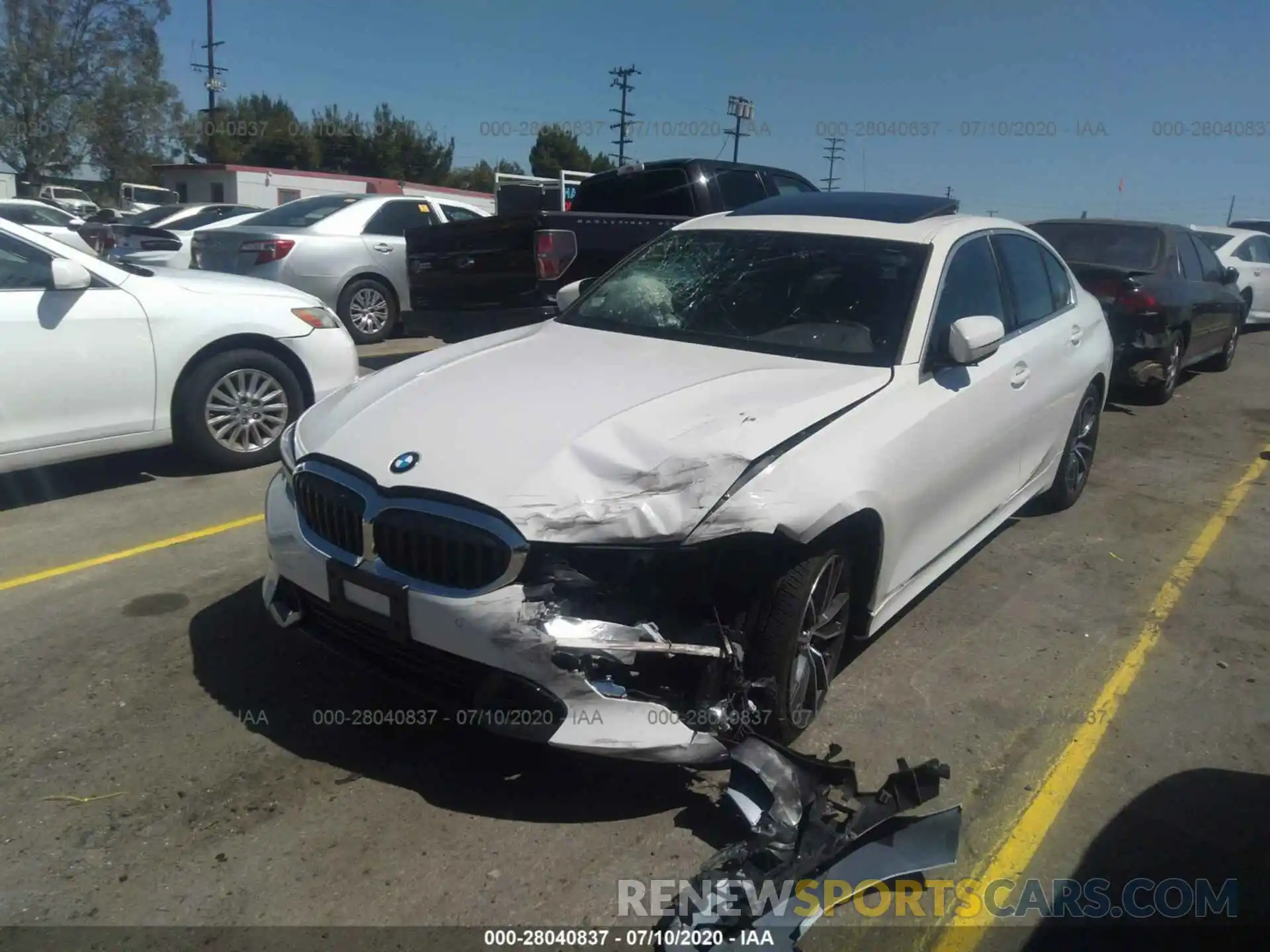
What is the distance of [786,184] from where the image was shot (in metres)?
9.20

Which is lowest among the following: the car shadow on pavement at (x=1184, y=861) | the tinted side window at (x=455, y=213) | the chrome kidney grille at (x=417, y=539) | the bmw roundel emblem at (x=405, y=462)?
the car shadow on pavement at (x=1184, y=861)

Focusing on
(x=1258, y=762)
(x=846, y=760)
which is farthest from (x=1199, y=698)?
(x=846, y=760)

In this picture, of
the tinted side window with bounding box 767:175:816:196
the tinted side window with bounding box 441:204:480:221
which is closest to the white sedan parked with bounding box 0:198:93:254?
the tinted side window with bounding box 441:204:480:221

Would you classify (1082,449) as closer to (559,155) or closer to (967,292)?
(967,292)

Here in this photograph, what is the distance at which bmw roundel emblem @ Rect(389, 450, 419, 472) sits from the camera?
289cm

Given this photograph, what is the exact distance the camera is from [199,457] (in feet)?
18.9

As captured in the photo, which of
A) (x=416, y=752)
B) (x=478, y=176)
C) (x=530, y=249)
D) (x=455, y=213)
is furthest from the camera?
(x=478, y=176)

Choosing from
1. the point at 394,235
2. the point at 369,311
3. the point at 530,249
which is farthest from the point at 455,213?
the point at 530,249

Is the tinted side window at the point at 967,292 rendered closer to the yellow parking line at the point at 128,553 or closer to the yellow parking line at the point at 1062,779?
the yellow parking line at the point at 1062,779

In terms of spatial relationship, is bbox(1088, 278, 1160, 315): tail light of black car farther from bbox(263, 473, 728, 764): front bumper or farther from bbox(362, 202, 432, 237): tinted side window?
bbox(263, 473, 728, 764): front bumper

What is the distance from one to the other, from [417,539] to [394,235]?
864 cm

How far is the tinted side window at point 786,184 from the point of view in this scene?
9.02 metres

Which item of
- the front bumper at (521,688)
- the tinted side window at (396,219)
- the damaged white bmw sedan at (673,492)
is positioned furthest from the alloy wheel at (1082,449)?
the tinted side window at (396,219)

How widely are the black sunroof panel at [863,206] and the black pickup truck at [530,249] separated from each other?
249 cm
